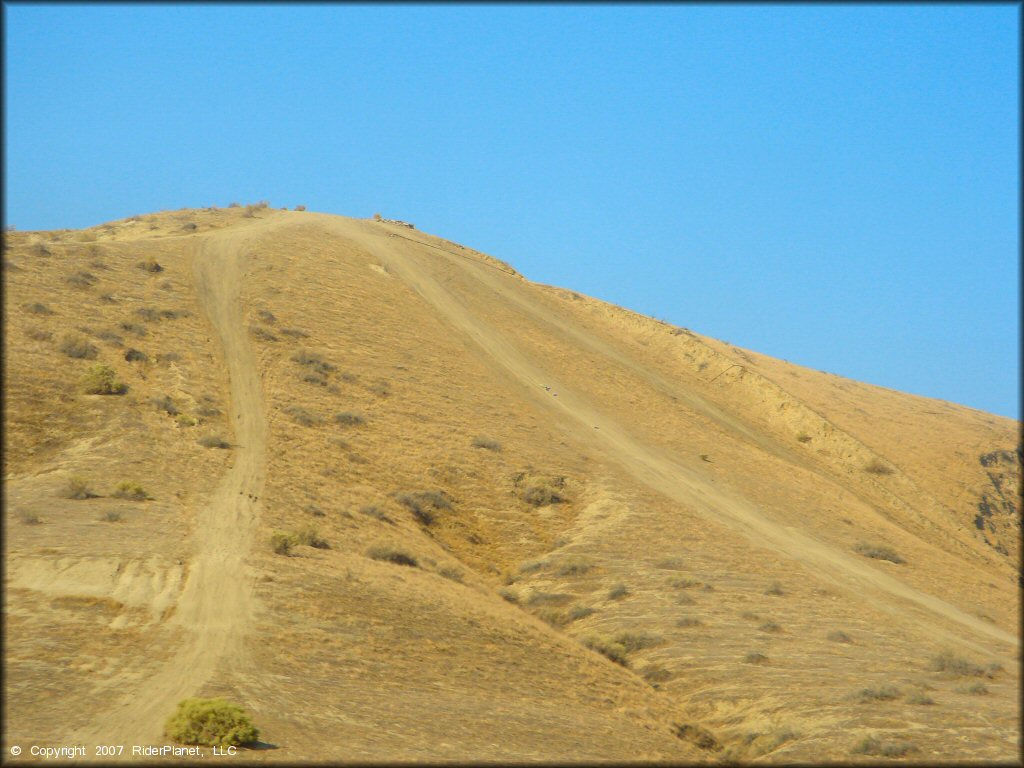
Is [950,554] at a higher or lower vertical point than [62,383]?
lower

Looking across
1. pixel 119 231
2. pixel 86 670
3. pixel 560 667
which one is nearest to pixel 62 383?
pixel 86 670

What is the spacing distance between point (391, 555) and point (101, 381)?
13.2 m

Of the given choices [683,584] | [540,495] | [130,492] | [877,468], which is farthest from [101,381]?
[877,468]

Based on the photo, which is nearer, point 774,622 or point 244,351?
point 774,622

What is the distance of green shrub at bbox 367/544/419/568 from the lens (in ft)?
89.1

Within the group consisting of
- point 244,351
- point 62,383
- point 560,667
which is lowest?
point 560,667

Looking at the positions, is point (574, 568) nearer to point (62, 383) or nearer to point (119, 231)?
point (62, 383)

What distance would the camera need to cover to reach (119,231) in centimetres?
6066

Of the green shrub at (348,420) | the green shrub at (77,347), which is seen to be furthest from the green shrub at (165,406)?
the green shrub at (348,420)

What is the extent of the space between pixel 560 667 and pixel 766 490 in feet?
62.2

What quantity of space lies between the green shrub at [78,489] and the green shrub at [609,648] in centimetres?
1473

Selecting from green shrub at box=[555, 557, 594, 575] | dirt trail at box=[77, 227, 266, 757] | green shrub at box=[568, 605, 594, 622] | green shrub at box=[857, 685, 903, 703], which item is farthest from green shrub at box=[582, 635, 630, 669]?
dirt trail at box=[77, 227, 266, 757]

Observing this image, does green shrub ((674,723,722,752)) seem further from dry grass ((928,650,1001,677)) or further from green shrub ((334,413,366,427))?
green shrub ((334,413,366,427))

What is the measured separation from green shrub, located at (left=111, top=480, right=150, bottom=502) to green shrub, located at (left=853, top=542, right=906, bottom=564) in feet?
83.0
